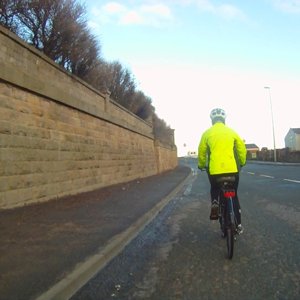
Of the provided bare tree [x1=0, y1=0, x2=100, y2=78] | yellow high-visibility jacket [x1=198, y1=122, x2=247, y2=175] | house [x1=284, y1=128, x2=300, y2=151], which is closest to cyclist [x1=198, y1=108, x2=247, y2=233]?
yellow high-visibility jacket [x1=198, y1=122, x2=247, y2=175]

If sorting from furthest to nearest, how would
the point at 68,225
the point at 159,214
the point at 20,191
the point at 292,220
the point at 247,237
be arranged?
the point at 159,214
the point at 20,191
the point at 292,220
the point at 68,225
the point at 247,237

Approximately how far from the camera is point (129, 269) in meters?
6.38

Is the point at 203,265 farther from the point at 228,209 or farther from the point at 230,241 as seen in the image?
the point at 228,209

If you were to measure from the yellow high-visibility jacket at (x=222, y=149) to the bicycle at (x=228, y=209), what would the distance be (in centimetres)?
16

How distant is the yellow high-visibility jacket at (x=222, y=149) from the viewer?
7234 millimetres

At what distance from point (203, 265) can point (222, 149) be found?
1.78m

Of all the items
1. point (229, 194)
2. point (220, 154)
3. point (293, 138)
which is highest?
point (293, 138)

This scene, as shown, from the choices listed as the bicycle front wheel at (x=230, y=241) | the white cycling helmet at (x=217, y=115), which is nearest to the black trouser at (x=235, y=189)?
the bicycle front wheel at (x=230, y=241)

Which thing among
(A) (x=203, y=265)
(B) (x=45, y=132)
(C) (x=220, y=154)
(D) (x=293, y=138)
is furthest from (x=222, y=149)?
(D) (x=293, y=138)

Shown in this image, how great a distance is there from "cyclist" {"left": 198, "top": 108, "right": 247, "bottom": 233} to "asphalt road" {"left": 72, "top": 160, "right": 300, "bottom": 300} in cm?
67

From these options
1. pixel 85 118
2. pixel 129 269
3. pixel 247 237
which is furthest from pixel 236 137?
pixel 85 118

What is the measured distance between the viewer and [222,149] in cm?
727

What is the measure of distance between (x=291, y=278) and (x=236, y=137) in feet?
7.96

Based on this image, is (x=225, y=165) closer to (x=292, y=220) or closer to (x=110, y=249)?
(x=110, y=249)
